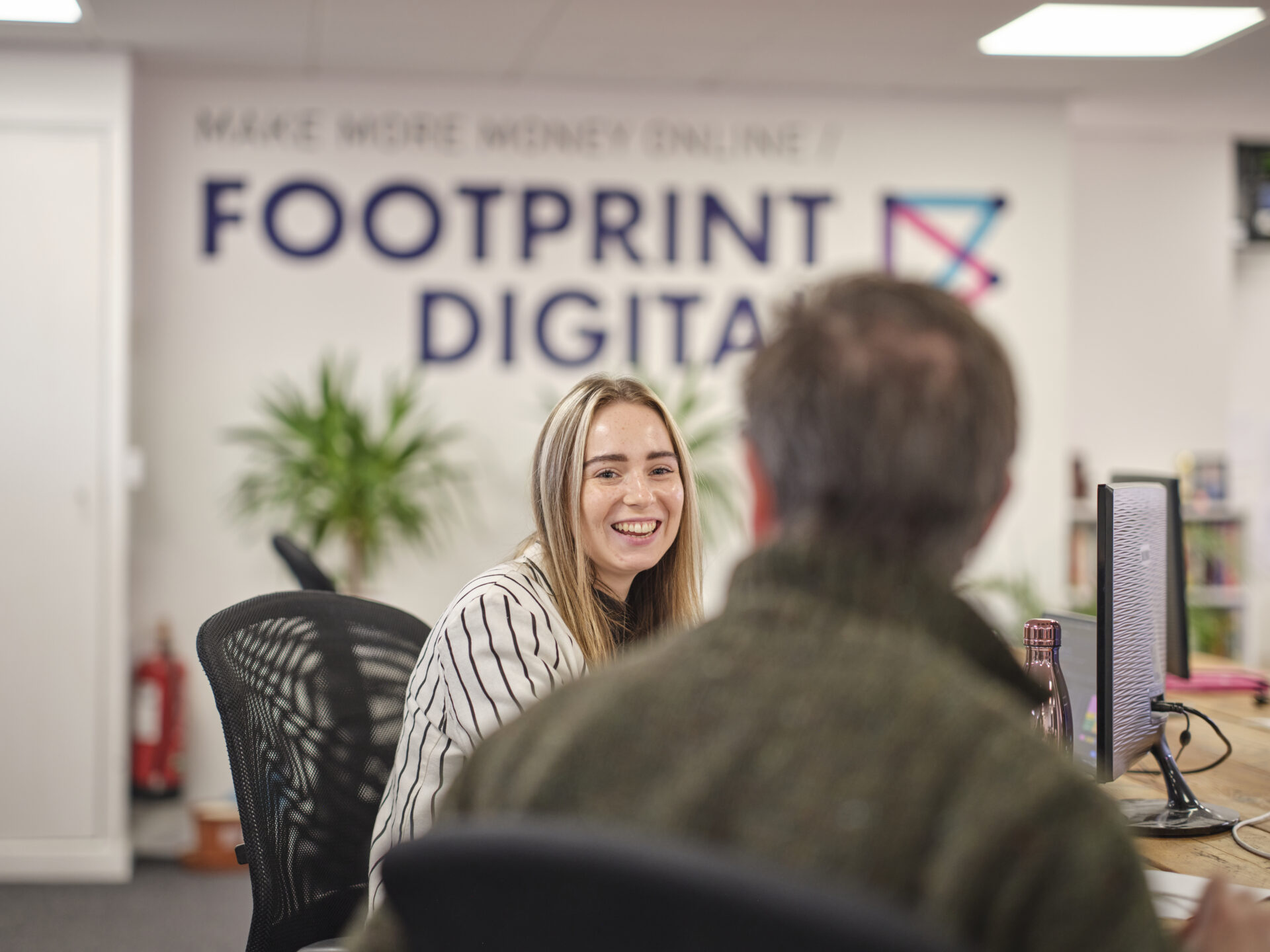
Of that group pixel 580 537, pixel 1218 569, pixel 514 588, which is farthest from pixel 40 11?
pixel 1218 569

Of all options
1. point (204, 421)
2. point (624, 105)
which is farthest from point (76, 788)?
point (624, 105)

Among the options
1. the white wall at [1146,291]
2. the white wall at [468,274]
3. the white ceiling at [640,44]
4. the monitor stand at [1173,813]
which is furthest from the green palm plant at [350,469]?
the white wall at [1146,291]

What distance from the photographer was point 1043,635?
1773mm

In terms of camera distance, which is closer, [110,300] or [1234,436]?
[110,300]

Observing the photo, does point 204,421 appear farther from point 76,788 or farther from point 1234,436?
point 1234,436

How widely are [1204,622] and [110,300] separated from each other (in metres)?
4.66

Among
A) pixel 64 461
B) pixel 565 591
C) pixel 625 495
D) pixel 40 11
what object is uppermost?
pixel 40 11

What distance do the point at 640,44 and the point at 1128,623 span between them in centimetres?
297

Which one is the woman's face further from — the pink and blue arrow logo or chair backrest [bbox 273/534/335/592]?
the pink and blue arrow logo

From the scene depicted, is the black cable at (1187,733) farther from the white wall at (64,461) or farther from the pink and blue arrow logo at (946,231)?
the white wall at (64,461)

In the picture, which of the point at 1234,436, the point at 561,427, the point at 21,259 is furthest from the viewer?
the point at 1234,436

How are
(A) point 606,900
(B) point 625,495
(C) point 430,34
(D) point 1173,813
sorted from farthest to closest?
1. (C) point 430,34
2. (B) point 625,495
3. (D) point 1173,813
4. (A) point 606,900

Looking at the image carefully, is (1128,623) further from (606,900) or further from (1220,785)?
A: (606,900)

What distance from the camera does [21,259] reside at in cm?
413
